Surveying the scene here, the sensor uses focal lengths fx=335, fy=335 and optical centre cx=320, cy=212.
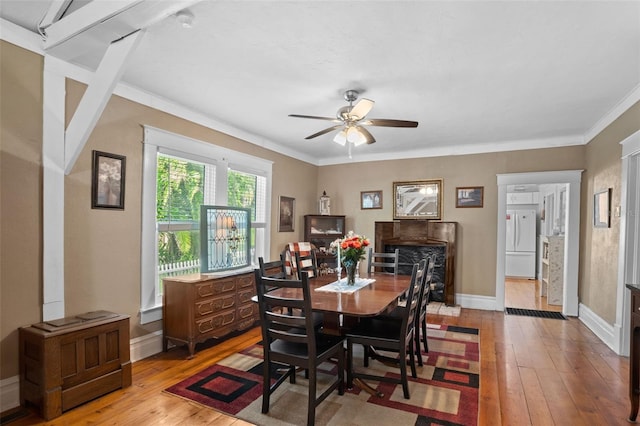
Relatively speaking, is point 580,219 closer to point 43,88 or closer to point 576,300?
point 576,300

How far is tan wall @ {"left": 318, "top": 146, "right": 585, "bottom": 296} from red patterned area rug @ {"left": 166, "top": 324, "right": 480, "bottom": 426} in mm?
2236

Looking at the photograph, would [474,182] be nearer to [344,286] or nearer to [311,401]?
[344,286]

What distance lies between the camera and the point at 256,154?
4.86 metres

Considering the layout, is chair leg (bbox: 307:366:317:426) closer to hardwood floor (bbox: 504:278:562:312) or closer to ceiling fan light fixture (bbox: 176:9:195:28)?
ceiling fan light fixture (bbox: 176:9:195:28)

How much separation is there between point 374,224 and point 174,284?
3614 mm

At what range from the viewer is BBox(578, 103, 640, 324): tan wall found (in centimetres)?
356

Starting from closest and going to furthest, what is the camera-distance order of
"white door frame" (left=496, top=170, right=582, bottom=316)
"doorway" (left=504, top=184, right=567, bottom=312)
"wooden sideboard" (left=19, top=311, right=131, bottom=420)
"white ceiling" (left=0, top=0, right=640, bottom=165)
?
1. "white ceiling" (left=0, top=0, right=640, bottom=165)
2. "wooden sideboard" (left=19, top=311, right=131, bottom=420)
3. "white door frame" (left=496, top=170, right=582, bottom=316)
4. "doorway" (left=504, top=184, right=567, bottom=312)

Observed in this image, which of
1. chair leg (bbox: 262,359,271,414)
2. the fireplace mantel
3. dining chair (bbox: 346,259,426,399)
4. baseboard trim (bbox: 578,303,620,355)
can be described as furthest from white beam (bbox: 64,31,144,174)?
baseboard trim (bbox: 578,303,620,355)

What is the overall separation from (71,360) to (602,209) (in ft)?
17.9

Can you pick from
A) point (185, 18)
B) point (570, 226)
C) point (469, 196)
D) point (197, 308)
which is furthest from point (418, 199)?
point (185, 18)

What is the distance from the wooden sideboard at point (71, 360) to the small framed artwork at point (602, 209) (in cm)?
502

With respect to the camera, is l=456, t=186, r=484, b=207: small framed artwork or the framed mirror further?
the framed mirror

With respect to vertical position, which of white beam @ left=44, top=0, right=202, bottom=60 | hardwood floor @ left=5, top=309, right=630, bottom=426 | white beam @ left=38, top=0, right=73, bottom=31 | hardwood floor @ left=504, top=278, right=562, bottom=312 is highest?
white beam @ left=38, top=0, right=73, bottom=31

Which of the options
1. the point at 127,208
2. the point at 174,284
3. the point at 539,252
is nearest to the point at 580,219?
the point at 539,252
